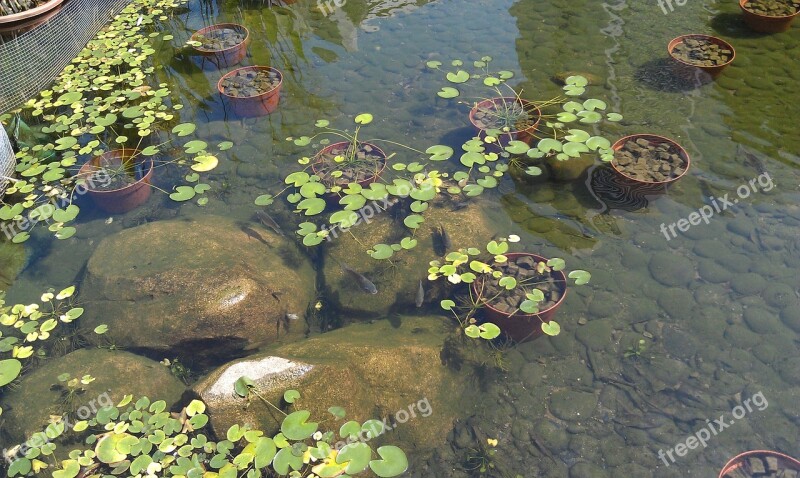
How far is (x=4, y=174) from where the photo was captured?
4.72 metres

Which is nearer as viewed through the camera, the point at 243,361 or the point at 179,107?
the point at 243,361

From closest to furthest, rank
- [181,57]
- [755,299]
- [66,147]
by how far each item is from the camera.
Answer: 1. [755,299]
2. [66,147]
3. [181,57]

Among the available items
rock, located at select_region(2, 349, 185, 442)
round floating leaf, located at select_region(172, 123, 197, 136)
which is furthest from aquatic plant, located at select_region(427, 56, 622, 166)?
rock, located at select_region(2, 349, 185, 442)

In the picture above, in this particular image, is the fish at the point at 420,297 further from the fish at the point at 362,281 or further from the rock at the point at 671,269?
the rock at the point at 671,269

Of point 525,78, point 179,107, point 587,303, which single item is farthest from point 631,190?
point 179,107

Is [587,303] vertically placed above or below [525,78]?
below

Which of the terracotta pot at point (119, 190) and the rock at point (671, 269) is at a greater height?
the terracotta pot at point (119, 190)

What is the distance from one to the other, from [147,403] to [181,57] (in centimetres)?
446

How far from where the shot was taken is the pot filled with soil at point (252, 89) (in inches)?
215

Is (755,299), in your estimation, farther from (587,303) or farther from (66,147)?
(66,147)

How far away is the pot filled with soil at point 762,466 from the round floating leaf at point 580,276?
1329mm

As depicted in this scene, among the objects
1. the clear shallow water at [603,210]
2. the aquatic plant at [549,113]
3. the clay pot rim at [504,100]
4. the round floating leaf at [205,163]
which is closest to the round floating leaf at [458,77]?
the aquatic plant at [549,113]

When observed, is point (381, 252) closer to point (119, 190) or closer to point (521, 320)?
point (521, 320)

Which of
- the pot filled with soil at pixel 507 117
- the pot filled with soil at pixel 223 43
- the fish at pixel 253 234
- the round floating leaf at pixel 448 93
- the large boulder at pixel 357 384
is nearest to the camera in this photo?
the large boulder at pixel 357 384
